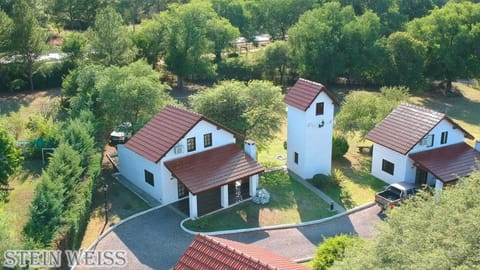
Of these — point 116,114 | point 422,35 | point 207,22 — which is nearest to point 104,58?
point 207,22

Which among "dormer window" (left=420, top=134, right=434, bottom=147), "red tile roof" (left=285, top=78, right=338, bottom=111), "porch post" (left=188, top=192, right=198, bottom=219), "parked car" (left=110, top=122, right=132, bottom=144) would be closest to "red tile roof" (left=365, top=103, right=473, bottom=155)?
"dormer window" (left=420, top=134, right=434, bottom=147)

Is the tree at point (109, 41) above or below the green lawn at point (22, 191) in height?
above

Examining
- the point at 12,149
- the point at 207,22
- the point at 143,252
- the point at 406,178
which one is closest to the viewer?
the point at 143,252

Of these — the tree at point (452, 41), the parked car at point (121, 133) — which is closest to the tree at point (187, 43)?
the parked car at point (121, 133)

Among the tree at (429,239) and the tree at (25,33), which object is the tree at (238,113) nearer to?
the tree at (429,239)

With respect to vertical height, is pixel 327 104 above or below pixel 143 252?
above

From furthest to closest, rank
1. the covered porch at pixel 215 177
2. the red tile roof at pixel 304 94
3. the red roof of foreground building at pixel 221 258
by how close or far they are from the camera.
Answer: the red tile roof at pixel 304 94
the covered porch at pixel 215 177
the red roof of foreground building at pixel 221 258

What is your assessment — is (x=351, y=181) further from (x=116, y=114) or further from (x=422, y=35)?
(x=422, y=35)
